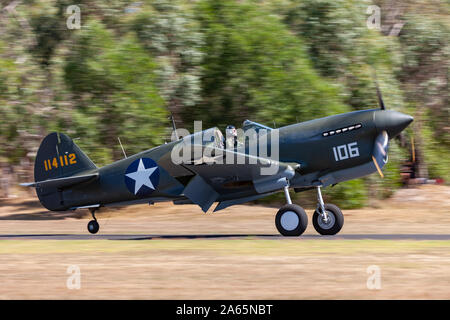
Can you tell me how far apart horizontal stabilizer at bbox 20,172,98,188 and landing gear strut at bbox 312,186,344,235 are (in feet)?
17.2

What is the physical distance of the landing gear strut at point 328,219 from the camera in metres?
13.4

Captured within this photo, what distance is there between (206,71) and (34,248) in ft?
42.4

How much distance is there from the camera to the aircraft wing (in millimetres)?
13258

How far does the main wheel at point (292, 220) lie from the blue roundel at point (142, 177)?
3010 mm

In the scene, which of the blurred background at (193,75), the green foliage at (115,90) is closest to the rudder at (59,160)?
the blurred background at (193,75)

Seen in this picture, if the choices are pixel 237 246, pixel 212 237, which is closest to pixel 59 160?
pixel 212 237

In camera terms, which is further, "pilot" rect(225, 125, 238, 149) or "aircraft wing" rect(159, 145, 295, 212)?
"pilot" rect(225, 125, 238, 149)

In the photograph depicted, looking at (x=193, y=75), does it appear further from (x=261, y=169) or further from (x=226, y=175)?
(x=261, y=169)

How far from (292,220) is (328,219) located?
1.05m

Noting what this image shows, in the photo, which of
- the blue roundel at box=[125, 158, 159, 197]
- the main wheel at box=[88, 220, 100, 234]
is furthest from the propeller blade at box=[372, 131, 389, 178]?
the main wheel at box=[88, 220, 100, 234]

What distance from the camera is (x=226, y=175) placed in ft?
45.1

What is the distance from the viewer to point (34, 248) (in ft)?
40.4

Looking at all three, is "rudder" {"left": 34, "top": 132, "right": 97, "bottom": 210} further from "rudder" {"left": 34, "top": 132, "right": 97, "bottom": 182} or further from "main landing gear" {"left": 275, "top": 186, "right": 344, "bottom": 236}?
"main landing gear" {"left": 275, "top": 186, "right": 344, "bottom": 236}
